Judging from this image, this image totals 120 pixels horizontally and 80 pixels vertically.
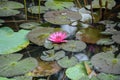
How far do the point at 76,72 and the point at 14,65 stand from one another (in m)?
0.32

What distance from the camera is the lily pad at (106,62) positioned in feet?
4.09

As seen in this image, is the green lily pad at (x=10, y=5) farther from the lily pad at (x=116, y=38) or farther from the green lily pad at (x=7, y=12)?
the lily pad at (x=116, y=38)

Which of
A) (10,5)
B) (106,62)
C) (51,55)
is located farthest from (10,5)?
(106,62)

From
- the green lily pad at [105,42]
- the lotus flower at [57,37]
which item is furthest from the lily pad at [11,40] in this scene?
the green lily pad at [105,42]

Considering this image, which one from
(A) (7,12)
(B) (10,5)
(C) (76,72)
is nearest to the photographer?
(C) (76,72)

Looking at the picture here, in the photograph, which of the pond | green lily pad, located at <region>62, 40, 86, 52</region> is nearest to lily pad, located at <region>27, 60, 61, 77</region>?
the pond

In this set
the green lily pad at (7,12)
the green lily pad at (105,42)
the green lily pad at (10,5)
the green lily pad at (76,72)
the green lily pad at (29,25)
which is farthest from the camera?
the green lily pad at (10,5)

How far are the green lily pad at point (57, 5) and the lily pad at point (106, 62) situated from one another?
28.5 inches

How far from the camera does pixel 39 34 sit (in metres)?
1.59

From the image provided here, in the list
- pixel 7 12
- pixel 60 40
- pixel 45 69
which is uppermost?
pixel 7 12

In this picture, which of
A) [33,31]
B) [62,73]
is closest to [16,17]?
[33,31]

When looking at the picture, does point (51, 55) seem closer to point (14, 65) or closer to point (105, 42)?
point (14, 65)

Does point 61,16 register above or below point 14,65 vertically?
above

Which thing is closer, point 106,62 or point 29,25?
point 106,62
